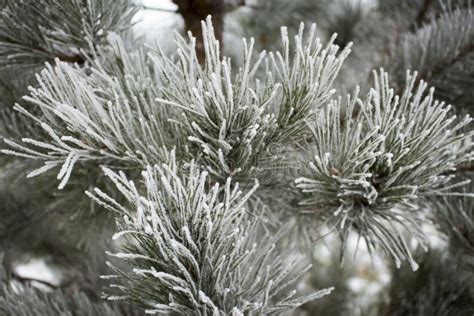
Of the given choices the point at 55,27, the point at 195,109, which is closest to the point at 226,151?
the point at 195,109

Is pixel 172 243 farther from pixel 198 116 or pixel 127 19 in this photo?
pixel 127 19

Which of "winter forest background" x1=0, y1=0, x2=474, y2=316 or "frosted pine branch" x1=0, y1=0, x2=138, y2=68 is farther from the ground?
"frosted pine branch" x1=0, y1=0, x2=138, y2=68

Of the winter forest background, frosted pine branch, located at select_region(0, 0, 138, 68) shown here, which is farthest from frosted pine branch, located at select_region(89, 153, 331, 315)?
frosted pine branch, located at select_region(0, 0, 138, 68)

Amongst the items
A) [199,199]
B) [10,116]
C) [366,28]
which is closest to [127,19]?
[10,116]

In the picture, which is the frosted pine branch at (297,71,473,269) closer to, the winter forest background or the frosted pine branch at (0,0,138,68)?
the winter forest background

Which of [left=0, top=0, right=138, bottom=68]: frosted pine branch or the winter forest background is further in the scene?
[left=0, top=0, right=138, bottom=68]: frosted pine branch

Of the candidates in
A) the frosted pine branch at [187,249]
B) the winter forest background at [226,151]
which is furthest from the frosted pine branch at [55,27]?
the frosted pine branch at [187,249]

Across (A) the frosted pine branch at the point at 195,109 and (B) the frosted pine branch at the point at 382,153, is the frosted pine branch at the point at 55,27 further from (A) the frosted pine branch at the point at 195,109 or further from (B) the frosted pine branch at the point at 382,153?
(B) the frosted pine branch at the point at 382,153

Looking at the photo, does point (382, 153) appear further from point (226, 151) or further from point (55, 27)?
point (55, 27)
